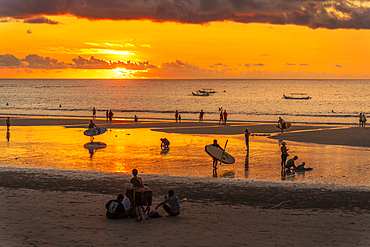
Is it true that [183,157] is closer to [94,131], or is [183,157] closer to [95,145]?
[95,145]

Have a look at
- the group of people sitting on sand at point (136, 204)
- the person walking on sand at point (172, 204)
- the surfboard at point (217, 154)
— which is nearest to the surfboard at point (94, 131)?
the surfboard at point (217, 154)

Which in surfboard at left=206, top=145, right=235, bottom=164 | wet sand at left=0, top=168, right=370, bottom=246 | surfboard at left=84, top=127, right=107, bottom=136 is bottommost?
wet sand at left=0, top=168, right=370, bottom=246

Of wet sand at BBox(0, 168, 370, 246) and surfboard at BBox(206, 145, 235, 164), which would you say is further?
surfboard at BBox(206, 145, 235, 164)

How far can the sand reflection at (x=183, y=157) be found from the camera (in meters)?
19.6

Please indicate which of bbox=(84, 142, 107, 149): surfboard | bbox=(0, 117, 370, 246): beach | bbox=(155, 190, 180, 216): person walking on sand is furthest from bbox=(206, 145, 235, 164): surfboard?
bbox=(84, 142, 107, 149): surfboard

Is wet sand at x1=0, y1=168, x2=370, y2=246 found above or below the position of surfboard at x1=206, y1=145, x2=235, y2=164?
below

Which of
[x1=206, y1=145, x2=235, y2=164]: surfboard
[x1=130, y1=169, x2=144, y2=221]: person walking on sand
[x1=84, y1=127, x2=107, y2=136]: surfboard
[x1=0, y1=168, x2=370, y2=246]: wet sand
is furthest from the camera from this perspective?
[x1=84, y1=127, x2=107, y2=136]: surfboard

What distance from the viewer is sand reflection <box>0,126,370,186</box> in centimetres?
1958

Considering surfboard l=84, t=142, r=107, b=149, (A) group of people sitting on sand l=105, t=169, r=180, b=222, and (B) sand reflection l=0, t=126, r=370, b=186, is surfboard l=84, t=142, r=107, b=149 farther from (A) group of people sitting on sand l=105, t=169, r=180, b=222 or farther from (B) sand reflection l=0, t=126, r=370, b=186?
(A) group of people sitting on sand l=105, t=169, r=180, b=222

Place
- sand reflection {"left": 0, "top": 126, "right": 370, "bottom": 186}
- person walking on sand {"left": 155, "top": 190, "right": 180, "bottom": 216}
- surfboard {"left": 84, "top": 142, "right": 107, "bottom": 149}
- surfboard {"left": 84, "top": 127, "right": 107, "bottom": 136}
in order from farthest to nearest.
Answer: surfboard {"left": 84, "top": 127, "right": 107, "bottom": 136}
surfboard {"left": 84, "top": 142, "right": 107, "bottom": 149}
sand reflection {"left": 0, "top": 126, "right": 370, "bottom": 186}
person walking on sand {"left": 155, "top": 190, "right": 180, "bottom": 216}

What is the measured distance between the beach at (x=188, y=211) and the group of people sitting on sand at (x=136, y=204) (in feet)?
0.95

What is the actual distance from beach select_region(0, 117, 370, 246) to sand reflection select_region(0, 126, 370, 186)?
3.21 ft

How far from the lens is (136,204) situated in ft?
39.1

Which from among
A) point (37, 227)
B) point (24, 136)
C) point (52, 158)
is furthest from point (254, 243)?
point (24, 136)
